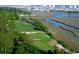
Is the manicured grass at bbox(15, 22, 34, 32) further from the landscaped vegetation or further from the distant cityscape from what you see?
the distant cityscape

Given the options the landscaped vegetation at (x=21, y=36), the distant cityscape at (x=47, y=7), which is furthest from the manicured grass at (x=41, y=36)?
the distant cityscape at (x=47, y=7)

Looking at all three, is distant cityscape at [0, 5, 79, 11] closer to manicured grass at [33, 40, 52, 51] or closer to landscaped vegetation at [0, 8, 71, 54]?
landscaped vegetation at [0, 8, 71, 54]

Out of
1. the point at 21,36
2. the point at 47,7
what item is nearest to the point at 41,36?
the point at 21,36

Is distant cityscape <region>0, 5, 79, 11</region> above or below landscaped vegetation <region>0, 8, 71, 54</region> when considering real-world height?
above

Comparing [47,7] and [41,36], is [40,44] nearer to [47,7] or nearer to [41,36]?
[41,36]

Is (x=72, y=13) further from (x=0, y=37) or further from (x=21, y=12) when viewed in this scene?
(x=0, y=37)

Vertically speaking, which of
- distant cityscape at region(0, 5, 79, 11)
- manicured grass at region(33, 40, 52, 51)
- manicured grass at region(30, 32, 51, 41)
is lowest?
manicured grass at region(33, 40, 52, 51)

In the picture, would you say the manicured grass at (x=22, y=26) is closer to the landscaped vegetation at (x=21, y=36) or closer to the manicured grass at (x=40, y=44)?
the landscaped vegetation at (x=21, y=36)

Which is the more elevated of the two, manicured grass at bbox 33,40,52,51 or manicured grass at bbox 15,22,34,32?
manicured grass at bbox 15,22,34,32

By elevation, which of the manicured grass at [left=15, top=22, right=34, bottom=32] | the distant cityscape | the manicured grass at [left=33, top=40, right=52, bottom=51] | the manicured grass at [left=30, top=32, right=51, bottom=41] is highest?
the distant cityscape

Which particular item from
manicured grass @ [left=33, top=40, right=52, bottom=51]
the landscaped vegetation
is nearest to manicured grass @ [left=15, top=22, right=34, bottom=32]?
the landscaped vegetation

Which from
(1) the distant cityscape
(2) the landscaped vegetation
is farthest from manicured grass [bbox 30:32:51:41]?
(1) the distant cityscape
